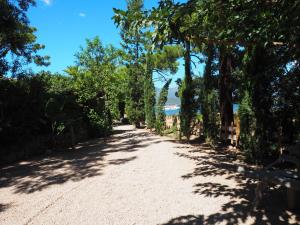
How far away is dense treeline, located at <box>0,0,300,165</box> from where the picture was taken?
4969 millimetres

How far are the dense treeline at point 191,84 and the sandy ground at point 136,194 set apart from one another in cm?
170

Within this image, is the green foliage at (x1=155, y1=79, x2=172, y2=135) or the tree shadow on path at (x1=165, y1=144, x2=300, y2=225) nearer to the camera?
the tree shadow on path at (x1=165, y1=144, x2=300, y2=225)

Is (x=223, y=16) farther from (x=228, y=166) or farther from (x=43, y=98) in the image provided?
(x=43, y=98)

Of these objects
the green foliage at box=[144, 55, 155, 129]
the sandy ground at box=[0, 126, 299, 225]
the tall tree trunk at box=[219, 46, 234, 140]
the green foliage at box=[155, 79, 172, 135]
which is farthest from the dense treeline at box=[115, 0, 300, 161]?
the green foliage at box=[144, 55, 155, 129]

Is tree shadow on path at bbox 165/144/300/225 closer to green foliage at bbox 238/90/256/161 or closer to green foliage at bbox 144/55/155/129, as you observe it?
green foliage at bbox 238/90/256/161

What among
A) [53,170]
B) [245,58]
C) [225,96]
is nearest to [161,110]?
[225,96]

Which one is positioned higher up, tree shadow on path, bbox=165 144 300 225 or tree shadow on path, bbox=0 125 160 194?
tree shadow on path, bbox=0 125 160 194

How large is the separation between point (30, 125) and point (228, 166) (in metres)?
7.69

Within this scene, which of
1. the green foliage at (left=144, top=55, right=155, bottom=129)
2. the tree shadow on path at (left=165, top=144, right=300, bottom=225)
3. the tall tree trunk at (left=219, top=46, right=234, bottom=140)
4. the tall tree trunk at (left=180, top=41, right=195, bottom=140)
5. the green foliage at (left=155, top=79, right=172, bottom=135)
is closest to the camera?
the tree shadow on path at (left=165, top=144, right=300, bottom=225)

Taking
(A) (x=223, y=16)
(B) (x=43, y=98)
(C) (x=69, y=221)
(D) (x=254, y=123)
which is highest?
(A) (x=223, y=16)

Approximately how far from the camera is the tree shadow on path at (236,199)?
177 inches

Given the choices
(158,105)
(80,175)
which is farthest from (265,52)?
(158,105)

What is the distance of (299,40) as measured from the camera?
214 inches

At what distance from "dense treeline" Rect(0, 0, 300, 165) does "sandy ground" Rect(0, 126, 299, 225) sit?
1.70m
